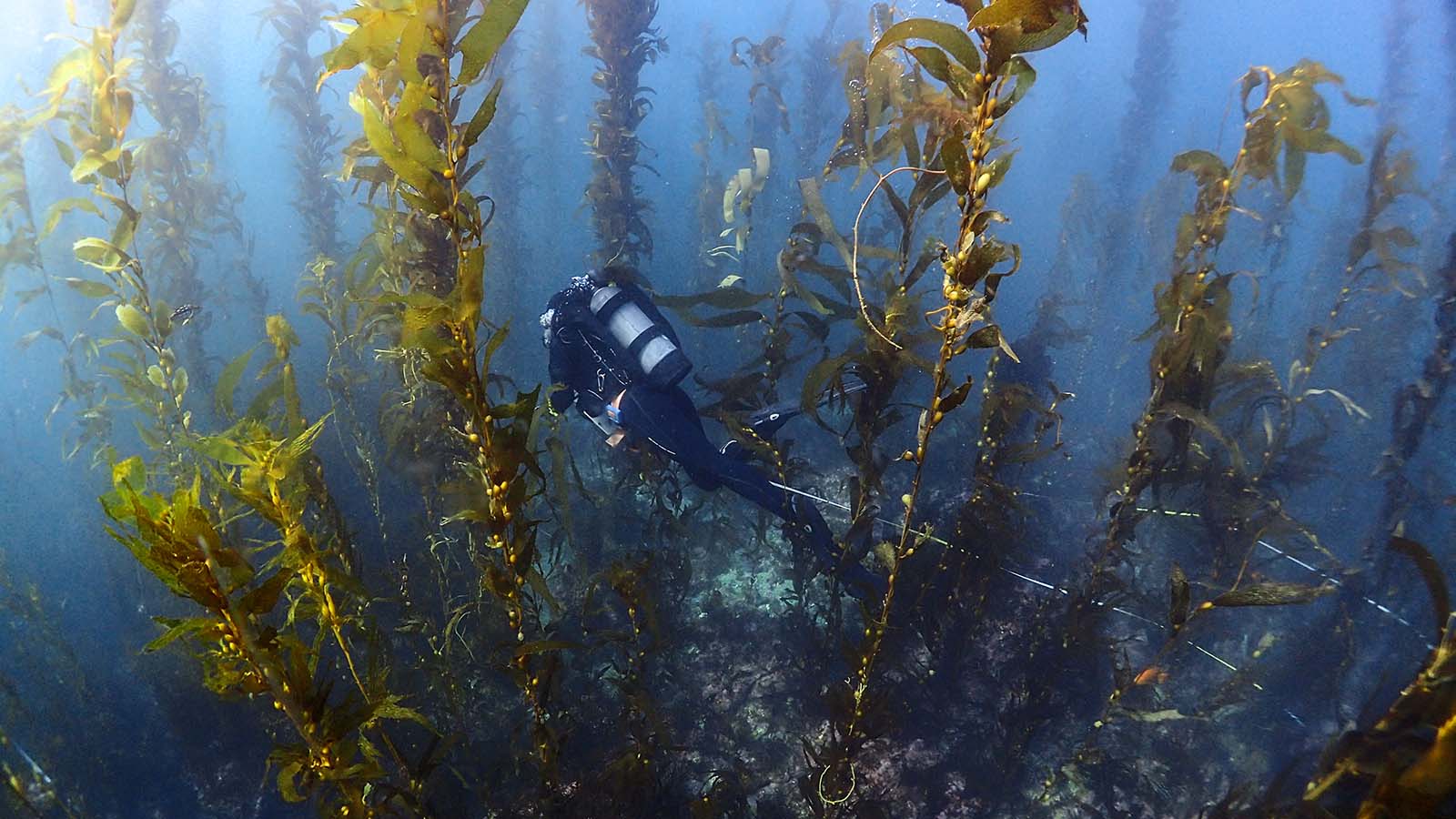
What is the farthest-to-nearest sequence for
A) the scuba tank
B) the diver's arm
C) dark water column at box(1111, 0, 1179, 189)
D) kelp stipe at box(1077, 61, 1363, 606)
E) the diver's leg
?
1. dark water column at box(1111, 0, 1179, 189)
2. the diver's arm
3. the scuba tank
4. the diver's leg
5. kelp stipe at box(1077, 61, 1363, 606)

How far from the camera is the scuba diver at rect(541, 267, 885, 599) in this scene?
14.7 ft

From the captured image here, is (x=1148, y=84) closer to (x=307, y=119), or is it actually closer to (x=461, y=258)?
(x=307, y=119)

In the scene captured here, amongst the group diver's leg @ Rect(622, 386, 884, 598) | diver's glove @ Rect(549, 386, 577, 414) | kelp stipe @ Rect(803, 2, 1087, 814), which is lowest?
diver's leg @ Rect(622, 386, 884, 598)

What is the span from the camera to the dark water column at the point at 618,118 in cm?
732

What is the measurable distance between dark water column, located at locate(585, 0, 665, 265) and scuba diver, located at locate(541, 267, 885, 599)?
2660 millimetres

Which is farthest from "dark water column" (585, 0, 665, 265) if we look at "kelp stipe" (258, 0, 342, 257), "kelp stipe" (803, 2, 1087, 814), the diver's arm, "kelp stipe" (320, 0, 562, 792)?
"kelp stipe" (803, 2, 1087, 814)

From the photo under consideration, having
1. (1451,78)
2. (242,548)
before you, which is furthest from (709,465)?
(1451,78)

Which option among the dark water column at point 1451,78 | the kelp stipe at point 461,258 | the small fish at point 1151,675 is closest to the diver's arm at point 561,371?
the kelp stipe at point 461,258

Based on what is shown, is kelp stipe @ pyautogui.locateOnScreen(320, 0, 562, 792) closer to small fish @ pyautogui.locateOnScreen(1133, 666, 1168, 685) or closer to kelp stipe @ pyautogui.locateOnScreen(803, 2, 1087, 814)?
kelp stipe @ pyautogui.locateOnScreen(803, 2, 1087, 814)

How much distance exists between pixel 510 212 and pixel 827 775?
981 centimetres

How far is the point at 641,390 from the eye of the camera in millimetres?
4637

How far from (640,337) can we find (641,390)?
1.27ft

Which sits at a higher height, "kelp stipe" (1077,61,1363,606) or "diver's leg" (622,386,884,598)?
"kelp stipe" (1077,61,1363,606)

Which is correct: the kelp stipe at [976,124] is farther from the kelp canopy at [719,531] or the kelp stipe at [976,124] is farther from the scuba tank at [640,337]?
the scuba tank at [640,337]
